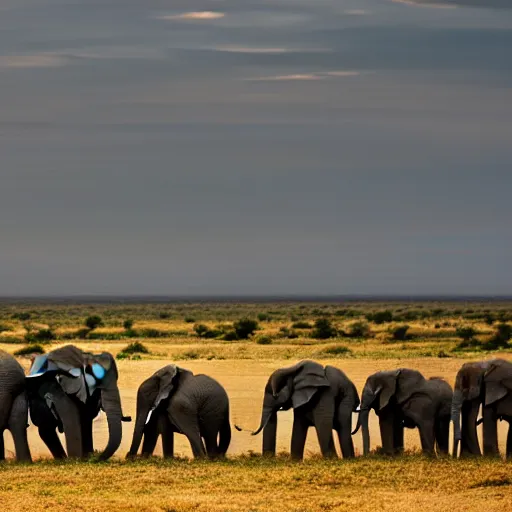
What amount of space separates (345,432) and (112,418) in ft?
13.4

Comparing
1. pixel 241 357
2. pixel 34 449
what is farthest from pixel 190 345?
pixel 34 449

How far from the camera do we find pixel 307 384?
69.8ft

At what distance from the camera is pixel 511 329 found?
66250 millimetres

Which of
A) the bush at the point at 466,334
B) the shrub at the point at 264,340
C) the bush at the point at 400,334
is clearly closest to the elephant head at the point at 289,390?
the bush at the point at 466,334

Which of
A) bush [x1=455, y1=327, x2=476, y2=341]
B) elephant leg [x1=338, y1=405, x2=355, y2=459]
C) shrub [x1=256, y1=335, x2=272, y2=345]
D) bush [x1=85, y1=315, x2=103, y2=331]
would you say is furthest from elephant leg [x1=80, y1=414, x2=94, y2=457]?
bush [x1=85, y1=315, x2=103, y2=331]

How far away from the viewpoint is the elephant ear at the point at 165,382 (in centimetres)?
2086

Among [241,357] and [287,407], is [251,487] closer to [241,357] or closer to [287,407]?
[287,407]

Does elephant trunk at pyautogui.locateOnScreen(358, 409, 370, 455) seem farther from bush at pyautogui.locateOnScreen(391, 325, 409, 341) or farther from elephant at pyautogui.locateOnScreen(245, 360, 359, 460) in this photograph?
bush at pyautogui.locateOnScreen(391, 325, 409, 341)

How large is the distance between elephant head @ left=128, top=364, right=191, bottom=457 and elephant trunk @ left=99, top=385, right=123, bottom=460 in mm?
360

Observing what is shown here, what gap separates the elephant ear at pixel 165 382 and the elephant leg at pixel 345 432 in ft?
10.0

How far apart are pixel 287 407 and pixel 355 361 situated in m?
23.0

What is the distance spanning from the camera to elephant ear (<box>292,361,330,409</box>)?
69.6 feet

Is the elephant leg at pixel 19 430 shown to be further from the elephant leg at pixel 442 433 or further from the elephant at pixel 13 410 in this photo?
the elephant leg at pixel 442 433

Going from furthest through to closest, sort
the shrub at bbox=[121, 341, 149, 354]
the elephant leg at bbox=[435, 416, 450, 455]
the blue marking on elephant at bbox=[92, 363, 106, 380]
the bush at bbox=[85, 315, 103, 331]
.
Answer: the bush at bbox=[85, 315, 103, 331] < the shrub at bbox=[121, 341, 149, 354] < the elephant leg at bbox=[435, 416, 450, 455] < the blue marking on elephant at bbox=[92, 363, 106, 380]
